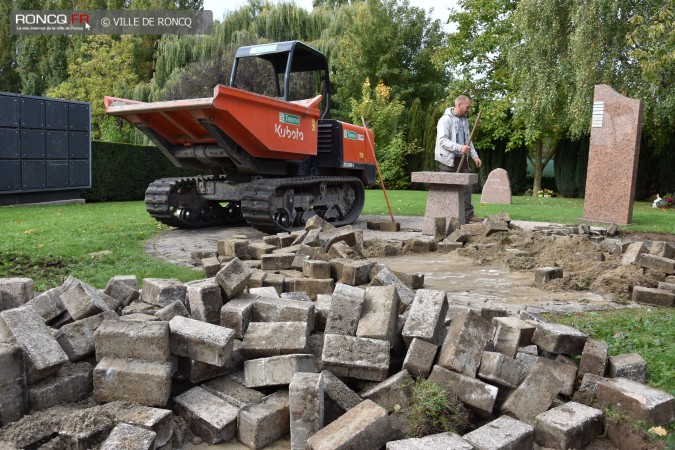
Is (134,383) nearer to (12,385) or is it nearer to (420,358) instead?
(12,385)

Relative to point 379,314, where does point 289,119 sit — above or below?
above

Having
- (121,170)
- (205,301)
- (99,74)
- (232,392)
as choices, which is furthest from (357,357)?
(99,74)

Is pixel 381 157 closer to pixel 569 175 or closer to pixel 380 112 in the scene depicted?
pixel 380 112

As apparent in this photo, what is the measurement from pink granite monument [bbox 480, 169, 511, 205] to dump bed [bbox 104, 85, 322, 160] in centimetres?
1008

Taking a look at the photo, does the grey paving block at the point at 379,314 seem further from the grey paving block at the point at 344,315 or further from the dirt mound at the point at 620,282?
the dirt mound at the point at 620,282

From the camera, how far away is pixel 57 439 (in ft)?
8.23

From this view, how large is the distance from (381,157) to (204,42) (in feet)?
32.1

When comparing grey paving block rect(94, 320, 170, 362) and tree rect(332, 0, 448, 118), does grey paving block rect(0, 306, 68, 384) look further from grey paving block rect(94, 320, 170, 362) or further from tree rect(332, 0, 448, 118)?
tree rect(332, 0, 448, 118)

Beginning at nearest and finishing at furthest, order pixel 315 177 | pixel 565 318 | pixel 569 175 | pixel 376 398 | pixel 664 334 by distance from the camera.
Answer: pixel 376 398 < pixel 664 334 < pixel 565 318 < pixel 315 177 < pixel 569 175

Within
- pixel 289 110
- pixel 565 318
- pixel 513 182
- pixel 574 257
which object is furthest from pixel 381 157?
pixel 565 318

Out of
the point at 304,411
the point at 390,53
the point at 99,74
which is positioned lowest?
the point at 304,411

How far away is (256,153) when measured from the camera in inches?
354

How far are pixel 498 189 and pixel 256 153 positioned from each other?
37.3 ft

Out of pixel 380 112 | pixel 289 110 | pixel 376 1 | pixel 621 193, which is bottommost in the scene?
pixel 621 193
